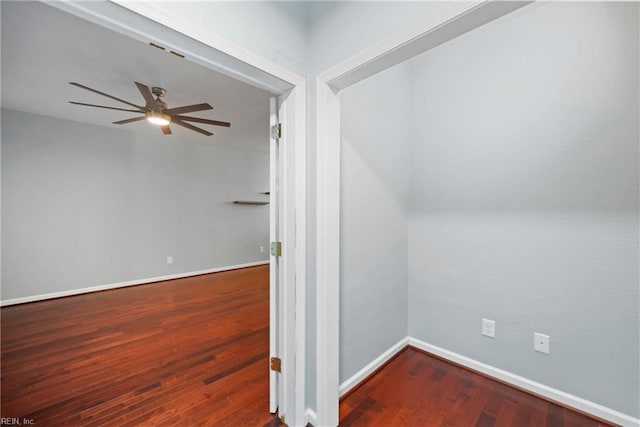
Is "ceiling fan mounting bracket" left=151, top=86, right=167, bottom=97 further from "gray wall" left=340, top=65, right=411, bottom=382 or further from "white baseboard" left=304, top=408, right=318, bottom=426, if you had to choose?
"white baseboard" left=304, top=408, right=318, bottom=426

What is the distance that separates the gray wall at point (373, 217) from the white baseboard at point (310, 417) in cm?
32

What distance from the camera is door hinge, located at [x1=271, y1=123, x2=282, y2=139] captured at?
56.9 inches

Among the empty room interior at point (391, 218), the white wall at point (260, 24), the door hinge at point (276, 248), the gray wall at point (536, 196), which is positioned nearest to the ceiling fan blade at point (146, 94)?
the empty room interior at point (391, 218)

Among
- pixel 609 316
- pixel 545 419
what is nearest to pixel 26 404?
pixel 545 419

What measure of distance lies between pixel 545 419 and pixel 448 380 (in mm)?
527

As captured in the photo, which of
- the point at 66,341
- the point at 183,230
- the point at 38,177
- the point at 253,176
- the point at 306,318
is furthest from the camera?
the point at 253,176

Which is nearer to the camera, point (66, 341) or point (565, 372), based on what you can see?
point (565, 372)

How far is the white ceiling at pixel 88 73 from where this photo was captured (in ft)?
5.86

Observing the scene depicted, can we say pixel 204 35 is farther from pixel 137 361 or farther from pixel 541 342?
pixel 541 342

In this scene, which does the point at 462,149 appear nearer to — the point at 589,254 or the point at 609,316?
the point at 589,254

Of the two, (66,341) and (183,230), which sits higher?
(183,230)

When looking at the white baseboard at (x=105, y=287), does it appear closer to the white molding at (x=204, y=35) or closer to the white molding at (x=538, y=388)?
the white molding at (x=538, y=388)

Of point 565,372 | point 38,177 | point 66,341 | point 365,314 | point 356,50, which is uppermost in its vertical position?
point 356,50

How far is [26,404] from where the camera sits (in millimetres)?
1604
